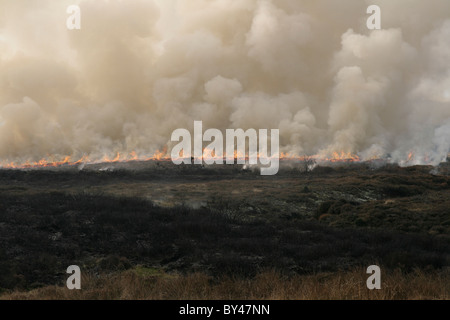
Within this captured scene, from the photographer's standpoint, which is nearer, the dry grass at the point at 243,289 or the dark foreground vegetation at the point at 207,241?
the dry grass at the point at 243,289

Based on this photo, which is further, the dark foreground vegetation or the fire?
the fire

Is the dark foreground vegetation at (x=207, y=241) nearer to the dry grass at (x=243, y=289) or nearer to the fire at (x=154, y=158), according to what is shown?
the dry grass at (x=243, y=289)

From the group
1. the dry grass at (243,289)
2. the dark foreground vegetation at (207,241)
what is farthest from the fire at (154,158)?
the dry grass at (243,289)

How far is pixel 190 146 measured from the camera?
381 feet

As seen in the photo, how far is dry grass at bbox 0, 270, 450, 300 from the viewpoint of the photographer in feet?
25.2

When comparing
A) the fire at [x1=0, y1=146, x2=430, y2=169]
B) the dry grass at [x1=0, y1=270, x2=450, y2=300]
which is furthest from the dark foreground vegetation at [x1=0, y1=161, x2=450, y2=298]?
the fire at [x1=0, y1=146, x2=430, y2=169]

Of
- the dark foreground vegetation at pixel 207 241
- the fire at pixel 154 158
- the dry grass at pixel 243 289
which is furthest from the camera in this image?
the fire at pixel 154 158

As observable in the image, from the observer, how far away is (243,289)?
856 centimetres

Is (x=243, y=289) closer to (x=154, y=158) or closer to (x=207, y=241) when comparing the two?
(x=207, y=241)

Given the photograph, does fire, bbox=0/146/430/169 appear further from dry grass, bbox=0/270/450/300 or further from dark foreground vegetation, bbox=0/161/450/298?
dry grass, bbox=0/270/450/300

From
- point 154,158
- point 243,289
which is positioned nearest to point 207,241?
point 243,289

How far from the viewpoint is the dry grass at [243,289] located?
768cm

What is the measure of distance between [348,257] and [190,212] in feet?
35.8

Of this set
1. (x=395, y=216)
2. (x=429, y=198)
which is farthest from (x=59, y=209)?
(x=429, y=198)
